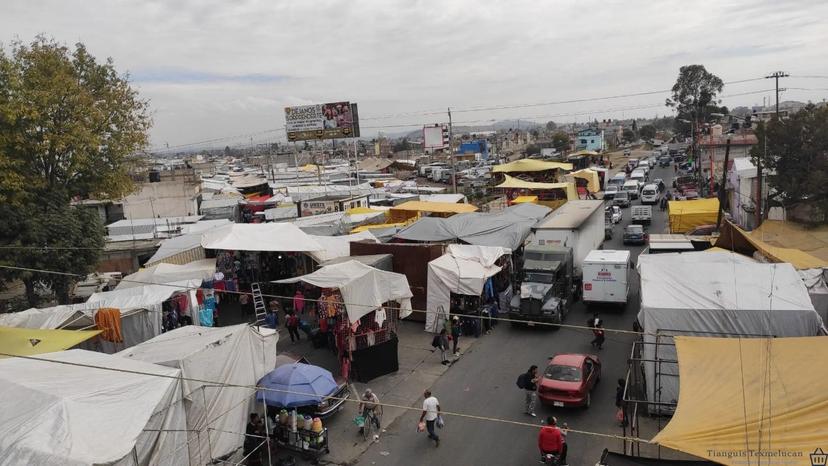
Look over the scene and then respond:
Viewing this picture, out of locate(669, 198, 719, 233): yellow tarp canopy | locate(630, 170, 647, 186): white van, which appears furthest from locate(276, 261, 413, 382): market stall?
locate(630, 170, 647, 186): white van

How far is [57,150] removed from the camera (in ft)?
74.3

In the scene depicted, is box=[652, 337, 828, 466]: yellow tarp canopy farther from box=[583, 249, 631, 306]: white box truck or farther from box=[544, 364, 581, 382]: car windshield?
box=[583, 249, 631, 306]: white box truck

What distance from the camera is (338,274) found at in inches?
627

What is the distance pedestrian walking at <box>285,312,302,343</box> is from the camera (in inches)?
710

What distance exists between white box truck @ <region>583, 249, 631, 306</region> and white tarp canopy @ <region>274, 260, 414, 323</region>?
6.81 meters

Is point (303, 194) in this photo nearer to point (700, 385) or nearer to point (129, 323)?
point (129, 323)

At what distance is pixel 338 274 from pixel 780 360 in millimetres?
10650

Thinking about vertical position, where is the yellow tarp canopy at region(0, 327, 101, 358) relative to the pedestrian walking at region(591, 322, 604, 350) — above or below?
above

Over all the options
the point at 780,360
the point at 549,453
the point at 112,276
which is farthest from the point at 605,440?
the point at 112,276

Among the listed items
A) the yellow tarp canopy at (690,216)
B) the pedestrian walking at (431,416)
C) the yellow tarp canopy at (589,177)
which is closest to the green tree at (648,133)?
the yellow tarp canopy at (589,177)

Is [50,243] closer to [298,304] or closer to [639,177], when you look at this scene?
[298,304]

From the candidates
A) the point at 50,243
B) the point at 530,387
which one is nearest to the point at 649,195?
the point at 530,387

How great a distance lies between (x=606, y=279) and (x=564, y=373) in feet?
23.7

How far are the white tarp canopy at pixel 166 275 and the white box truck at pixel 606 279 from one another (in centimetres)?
1339
